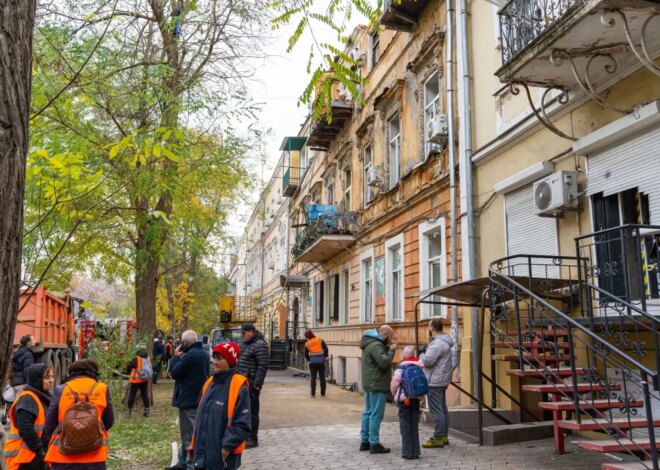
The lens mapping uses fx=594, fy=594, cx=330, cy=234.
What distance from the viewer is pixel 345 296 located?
825 inches

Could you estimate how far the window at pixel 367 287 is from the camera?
1778 cm

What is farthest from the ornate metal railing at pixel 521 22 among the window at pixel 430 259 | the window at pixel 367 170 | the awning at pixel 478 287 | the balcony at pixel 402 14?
the window at pixel 367 170

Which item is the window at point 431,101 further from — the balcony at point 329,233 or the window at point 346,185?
the window at point 346,185

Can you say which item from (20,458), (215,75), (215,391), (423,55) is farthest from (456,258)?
(20,458)

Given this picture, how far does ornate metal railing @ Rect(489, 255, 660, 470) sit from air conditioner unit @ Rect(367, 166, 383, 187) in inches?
281

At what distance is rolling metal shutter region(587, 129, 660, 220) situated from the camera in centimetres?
725

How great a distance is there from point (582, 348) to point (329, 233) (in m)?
12.0

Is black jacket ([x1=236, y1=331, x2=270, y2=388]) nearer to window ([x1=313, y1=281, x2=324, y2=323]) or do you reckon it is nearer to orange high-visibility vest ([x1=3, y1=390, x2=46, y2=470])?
orange high-visibility vest ([x1=3, y1=390, x2=46, y2=470])

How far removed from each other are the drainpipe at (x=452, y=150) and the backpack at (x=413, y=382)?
433 cm

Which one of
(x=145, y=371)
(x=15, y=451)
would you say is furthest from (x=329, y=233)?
(x=15, y=451)

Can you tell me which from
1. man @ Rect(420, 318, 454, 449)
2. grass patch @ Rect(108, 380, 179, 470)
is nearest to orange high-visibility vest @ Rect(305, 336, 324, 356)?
grass patch @ Rect(108, 380, 179, 470)

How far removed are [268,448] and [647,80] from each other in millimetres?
6986

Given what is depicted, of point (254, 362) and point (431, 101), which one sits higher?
point (431, 101)

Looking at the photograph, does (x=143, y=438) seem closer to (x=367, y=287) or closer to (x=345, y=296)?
(x=367, y=287)
